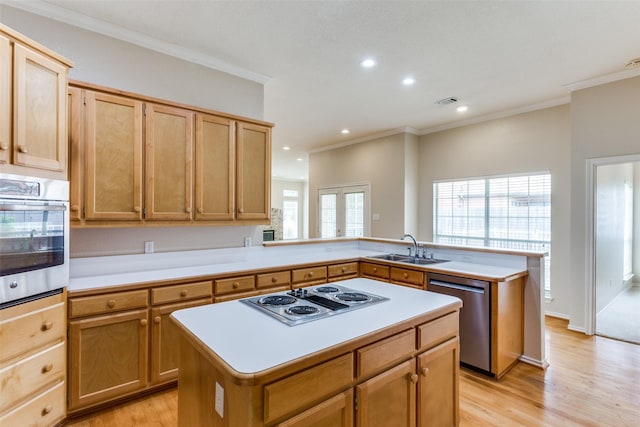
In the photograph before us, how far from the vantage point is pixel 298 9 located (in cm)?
237

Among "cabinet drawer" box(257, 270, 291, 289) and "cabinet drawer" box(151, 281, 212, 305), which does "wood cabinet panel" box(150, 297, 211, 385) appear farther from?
"cabinet drawer" box(257, 270, 291, 289)

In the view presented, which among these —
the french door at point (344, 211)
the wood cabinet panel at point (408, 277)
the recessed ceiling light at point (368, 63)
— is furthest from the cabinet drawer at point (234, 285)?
the french door at point (344, 211)

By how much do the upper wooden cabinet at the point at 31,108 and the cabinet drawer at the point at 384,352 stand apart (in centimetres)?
210

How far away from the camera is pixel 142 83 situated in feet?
9.36

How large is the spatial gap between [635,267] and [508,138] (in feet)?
13.7

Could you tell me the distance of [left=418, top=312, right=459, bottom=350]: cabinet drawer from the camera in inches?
64.1

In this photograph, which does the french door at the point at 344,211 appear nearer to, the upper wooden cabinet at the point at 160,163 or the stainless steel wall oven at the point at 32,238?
the upper wooden cabinet at the point at 160,163

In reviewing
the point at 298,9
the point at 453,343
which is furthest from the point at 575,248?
the point at 298,9

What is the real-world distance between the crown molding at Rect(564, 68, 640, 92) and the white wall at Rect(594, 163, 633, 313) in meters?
0.99

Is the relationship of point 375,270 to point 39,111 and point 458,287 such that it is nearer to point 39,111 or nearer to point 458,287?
point 458,287

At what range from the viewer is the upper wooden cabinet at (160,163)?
2346 mm

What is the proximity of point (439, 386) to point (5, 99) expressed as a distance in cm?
288

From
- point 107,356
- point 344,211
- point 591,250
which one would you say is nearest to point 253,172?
point 107,356

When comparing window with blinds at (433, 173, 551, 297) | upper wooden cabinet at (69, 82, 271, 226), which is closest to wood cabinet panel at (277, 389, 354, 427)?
upper wooden cabinet at (69, 82, 271, 226)
